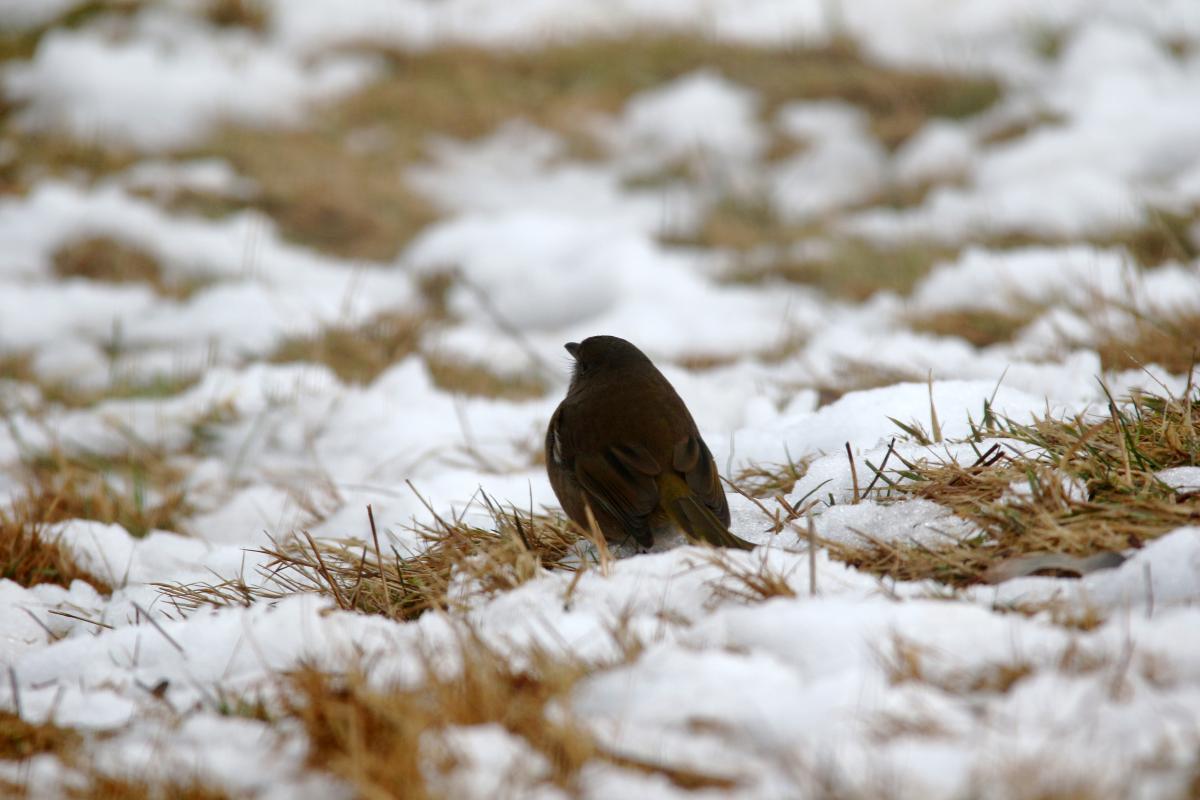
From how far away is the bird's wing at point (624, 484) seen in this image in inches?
121

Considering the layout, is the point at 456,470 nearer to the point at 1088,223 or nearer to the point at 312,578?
the point at 312,578

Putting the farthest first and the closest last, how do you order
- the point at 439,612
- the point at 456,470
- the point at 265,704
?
the point at 456,470, the point at 439,612, the point at 265,704

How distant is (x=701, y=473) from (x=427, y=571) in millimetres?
836

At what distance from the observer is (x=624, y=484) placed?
3.11 meters

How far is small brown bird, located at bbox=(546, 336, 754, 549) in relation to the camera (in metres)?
3.03

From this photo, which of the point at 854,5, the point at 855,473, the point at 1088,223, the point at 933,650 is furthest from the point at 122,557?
the point at 854,5

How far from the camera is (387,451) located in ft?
15.5

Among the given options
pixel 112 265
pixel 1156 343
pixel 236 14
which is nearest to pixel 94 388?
pixel 112 265

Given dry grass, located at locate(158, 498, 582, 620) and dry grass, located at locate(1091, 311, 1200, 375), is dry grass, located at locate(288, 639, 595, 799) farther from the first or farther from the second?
dry grass, located at locate(1091, 311, 1200, 375)

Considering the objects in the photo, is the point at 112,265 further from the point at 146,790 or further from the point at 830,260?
the point at 146,790

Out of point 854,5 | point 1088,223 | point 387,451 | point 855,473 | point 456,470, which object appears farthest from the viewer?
point 854,5

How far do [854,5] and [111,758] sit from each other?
12.4m

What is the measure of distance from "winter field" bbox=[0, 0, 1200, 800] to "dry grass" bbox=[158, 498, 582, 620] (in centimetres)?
2

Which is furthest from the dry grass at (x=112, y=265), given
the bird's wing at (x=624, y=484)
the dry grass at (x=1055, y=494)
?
the dry grass at (x=1055, y=494)
